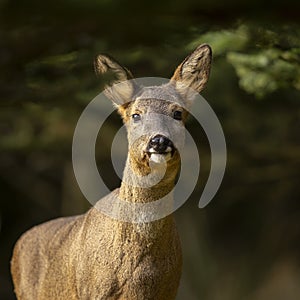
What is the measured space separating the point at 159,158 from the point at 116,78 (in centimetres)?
88

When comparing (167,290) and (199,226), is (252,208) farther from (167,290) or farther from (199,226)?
(167,290)

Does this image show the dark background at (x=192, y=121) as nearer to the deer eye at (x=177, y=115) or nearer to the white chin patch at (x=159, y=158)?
the deer eye at (x=177, y=115)

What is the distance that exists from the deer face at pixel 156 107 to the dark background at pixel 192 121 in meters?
0.32

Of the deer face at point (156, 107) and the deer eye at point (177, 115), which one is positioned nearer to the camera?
the deer face at point (156, 107)

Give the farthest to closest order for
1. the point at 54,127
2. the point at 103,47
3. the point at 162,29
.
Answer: the point at 54,127 → the point at 103,47 → the point at 162,29

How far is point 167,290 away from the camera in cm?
859

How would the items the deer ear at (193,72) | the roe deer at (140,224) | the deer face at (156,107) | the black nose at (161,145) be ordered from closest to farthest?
the black nose at (161,145)
the deer face at (156,107)
the roe deer at (140,224)
the deer ear at (193,72)

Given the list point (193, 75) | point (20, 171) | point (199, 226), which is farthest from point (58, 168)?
point (193, 75)

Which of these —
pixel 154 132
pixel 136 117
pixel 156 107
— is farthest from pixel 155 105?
pixel 154 132

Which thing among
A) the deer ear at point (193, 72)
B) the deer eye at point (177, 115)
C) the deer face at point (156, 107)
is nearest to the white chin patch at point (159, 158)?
the deer face at point (156, 107)

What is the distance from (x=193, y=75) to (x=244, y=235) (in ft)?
42.1

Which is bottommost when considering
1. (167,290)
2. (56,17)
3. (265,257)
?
(265,257)

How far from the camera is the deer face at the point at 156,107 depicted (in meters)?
8.12

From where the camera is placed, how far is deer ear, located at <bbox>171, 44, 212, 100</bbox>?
858 centimetres
